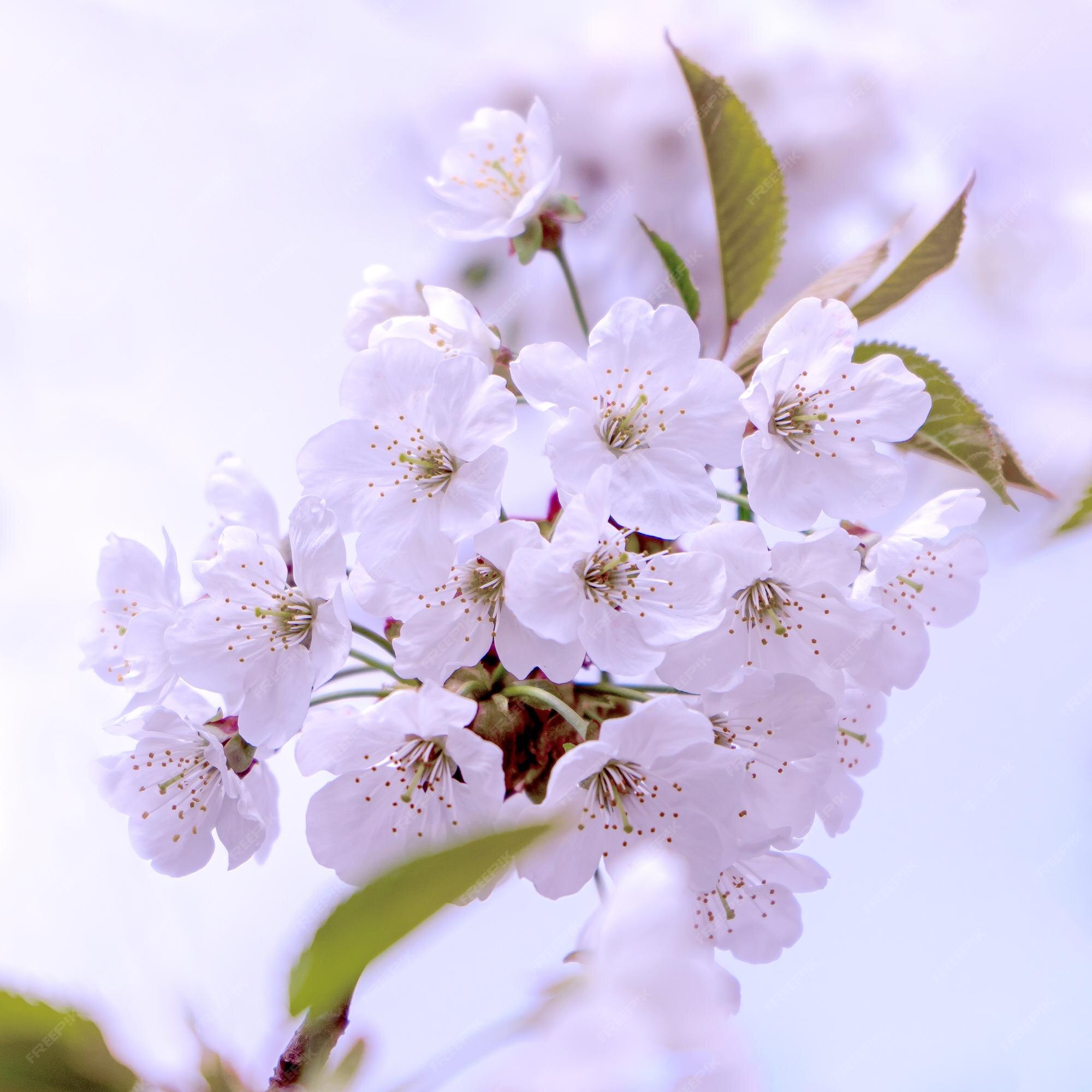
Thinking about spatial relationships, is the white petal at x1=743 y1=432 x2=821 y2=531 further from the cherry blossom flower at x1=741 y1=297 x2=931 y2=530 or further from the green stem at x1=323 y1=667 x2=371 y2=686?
the green stem at x1=323 y1=667 x2=371 y2=686

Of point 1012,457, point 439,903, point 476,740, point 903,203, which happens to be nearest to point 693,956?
point 439,903

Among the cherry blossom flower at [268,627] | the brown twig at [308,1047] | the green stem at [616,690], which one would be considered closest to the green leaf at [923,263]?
the green stem at [616,690]

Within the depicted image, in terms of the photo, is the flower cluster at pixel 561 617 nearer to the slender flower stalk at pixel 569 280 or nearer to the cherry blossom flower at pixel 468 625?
the cherry blossom flower at pixel 468 625

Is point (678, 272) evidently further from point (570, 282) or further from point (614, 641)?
point (614, 641)

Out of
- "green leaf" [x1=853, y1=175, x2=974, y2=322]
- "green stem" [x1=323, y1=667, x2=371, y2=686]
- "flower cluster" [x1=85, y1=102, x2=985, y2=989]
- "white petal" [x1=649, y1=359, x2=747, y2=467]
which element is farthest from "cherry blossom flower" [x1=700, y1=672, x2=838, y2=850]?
"green leaf" [x1=853, y1=175, x2=974, y2=322]

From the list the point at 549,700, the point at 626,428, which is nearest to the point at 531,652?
the point at 549,700

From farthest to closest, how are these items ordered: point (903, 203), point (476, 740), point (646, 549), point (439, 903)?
point (903, 203) → point (646, 549) → point (476, 740) → point (439, 903)

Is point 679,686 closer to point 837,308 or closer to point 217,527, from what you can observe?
point 837,308
